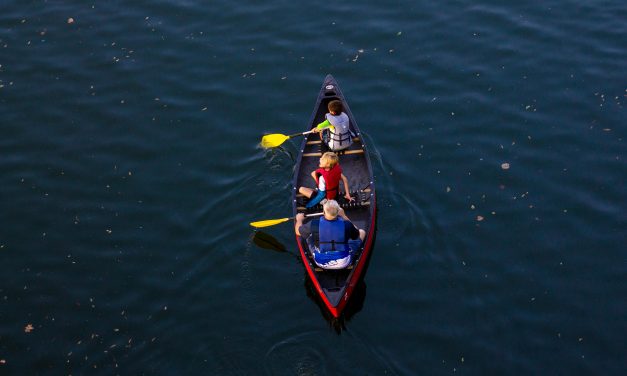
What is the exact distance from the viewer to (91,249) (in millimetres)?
20281

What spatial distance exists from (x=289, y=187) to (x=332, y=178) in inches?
87.6

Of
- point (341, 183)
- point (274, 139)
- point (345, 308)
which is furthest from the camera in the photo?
point (274, 139)

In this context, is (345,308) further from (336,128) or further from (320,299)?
(336,128)

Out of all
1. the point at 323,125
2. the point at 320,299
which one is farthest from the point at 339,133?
the point at 320,299

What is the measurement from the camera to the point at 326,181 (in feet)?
64.5

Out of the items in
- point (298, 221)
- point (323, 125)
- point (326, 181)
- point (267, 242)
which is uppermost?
point (323, 125)

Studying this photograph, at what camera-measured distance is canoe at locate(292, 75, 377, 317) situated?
18078mm

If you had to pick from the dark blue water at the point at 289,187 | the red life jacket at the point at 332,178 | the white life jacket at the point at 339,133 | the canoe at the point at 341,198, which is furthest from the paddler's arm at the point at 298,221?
the white life jacket at the point at 339,133

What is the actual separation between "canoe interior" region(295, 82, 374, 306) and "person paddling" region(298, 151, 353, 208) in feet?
0.81

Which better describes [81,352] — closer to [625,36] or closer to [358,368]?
[358,368]

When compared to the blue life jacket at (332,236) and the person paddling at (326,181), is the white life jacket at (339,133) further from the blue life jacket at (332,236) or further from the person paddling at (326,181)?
the blue life jacket at (332,236)

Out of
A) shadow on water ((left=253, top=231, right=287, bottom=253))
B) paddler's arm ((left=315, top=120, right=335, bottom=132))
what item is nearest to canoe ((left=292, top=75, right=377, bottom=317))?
paddler's arm ((left=315, top=120, right=335, bottom=132))

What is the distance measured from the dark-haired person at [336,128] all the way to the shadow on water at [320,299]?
11.6 ft

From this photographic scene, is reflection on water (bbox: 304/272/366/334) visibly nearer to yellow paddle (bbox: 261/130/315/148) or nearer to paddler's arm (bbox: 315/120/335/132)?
paddler's arm (bbox: 315/120/335/132)
